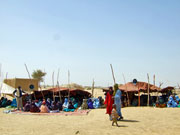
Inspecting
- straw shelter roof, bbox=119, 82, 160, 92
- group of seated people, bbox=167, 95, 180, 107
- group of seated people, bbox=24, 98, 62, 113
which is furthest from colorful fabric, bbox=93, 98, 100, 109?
group of seated people, bbox=167, 95, 180, 107

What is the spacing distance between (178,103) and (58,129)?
1013 cm

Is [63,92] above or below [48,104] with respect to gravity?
above

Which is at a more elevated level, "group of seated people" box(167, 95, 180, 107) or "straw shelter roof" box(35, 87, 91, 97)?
"straw shelter roof" box(35, 87, 91, 97)

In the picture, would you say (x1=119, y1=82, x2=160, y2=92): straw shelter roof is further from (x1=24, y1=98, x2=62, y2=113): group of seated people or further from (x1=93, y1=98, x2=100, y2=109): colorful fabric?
(x1=24, y1=98, x2=62, y2=113): group of seated people

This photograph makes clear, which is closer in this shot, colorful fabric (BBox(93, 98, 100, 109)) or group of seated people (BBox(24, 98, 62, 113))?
group of seated people (BBox(24, 98, 62, 113))

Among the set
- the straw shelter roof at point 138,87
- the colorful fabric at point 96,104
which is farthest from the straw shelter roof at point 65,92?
the straw shelter roof at point 138,87

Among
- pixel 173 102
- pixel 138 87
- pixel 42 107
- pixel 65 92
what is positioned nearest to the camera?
pixel 42 107

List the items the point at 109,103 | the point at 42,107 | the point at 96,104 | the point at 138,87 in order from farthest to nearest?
1. the point at 138,87
2. the point at 96,104
3. the point at 42,107
4. the point at 109,103

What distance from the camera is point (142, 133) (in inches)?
268

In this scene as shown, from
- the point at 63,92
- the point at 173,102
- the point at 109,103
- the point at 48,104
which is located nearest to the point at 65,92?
the point at 63,92

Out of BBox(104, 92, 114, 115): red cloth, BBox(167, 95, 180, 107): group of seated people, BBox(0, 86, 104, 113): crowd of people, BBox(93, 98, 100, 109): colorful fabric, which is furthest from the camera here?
BBox(93, 98, 100, 109): colorful fabric

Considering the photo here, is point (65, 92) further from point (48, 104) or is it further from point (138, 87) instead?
point (138, 87)

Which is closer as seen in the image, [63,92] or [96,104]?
[96,104]

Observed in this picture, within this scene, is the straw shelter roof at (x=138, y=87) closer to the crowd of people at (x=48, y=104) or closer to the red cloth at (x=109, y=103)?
the crowd of people at (x=48, y=104)
